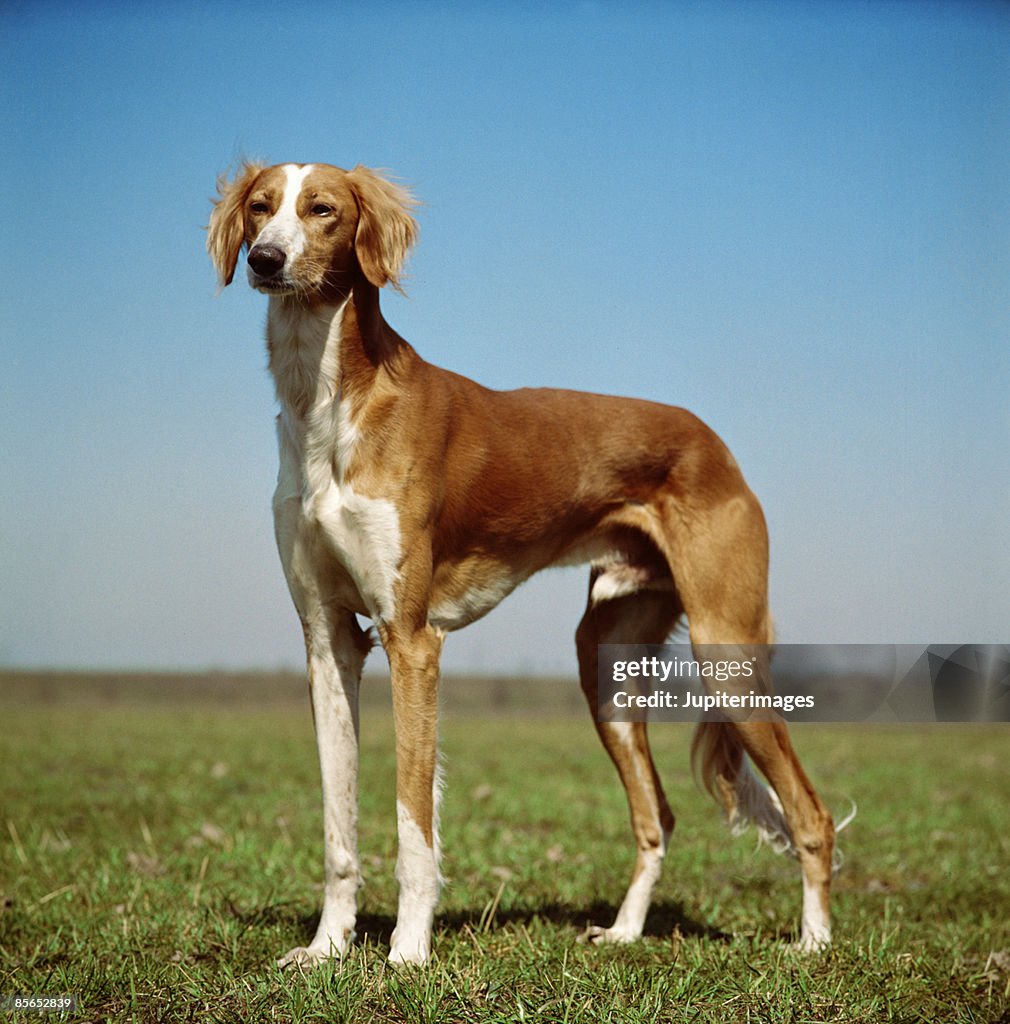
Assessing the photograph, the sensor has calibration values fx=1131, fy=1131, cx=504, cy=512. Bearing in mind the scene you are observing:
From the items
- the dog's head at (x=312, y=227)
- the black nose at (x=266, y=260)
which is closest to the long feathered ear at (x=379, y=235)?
the dog's head at (x=312, y=227)

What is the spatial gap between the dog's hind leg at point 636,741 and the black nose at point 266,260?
210 cm

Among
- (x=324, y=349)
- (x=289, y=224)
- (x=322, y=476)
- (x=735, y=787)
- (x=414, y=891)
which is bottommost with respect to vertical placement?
(x=414, y=891)

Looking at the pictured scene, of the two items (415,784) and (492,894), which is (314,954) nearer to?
(415,784)

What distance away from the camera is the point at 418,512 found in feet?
13.3

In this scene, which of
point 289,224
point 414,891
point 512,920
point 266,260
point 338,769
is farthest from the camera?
point 512,920

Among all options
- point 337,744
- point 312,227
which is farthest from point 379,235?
point 337,744

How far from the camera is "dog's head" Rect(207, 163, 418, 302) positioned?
380 centimetres

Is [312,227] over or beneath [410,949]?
over

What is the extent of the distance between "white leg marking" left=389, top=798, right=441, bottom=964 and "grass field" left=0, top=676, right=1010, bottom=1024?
112mm

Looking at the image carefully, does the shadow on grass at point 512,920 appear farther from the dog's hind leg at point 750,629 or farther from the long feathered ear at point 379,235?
the long feathered ear at point 379,235

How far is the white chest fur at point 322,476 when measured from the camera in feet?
13.1

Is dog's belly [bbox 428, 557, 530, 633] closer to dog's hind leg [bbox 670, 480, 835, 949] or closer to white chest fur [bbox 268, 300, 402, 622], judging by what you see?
white chest fur [bbox 268, 300, 402, 622]

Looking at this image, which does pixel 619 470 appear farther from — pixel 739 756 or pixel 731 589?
pixel 739 756

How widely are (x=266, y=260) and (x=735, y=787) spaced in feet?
10.3
